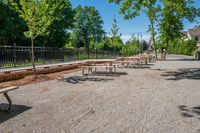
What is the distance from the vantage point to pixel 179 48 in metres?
80.1

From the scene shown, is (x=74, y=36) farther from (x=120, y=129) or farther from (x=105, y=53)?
(x=120, y=129)

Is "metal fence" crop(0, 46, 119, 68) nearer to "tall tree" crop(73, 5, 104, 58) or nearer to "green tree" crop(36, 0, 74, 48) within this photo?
"green tree" crop(36, 0, 74, 48)

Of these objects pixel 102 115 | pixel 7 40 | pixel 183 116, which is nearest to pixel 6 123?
pixel 102 115

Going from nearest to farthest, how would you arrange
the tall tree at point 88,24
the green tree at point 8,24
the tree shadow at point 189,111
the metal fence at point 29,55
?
the tree shadow at point 189,111
the metal fence at point 29,55
the green tree at point 8,24
the tall tree at point 88,24

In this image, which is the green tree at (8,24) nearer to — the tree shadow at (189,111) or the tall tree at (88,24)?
→ the tree shadow at (189,111)

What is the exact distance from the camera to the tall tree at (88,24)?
9131 cm

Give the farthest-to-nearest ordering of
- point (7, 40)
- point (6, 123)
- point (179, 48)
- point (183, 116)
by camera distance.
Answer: point (179, 48), point (7, 40), point (183, 116), point (6, 123)

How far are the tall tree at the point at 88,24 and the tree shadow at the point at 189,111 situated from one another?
8324cm

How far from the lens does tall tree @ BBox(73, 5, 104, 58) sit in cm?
9131

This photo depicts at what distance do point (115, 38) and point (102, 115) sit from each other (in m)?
41.6

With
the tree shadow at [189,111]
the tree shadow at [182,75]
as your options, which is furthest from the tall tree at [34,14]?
the tree shadow at [189,111]

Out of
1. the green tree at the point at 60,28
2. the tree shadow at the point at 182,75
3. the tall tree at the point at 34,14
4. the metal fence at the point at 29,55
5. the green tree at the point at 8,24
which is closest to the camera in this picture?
the tall tree at the point at 34,14

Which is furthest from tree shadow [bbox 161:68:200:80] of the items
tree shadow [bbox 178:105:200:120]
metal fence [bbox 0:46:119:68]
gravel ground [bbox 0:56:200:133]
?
metal fence [bbox 0:46:119:68]

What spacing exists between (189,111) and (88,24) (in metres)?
86.2
